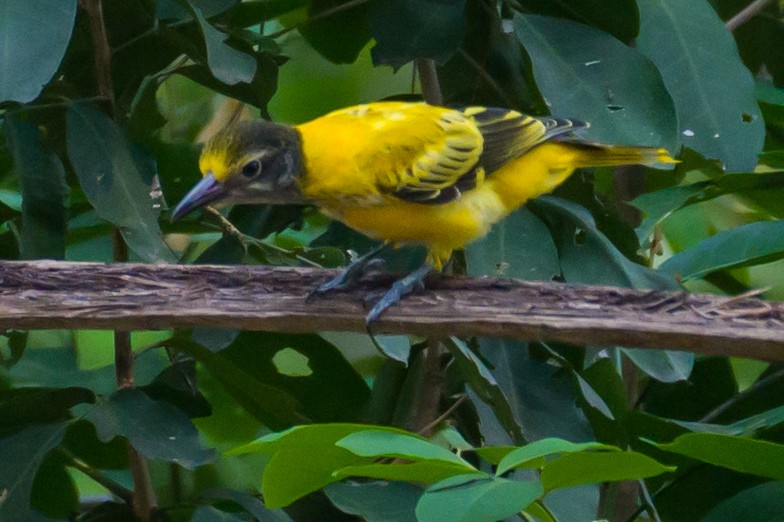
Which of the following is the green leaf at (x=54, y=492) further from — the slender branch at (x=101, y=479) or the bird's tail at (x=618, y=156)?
the bird's tail at (x=618, y=156)

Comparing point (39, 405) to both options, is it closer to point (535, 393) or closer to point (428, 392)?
point (428, 392)

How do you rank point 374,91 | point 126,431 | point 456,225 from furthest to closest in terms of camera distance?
1. point 374,91
2. point 456,225
3. point 126,431

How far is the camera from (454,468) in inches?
30.9

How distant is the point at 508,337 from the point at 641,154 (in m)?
0.60

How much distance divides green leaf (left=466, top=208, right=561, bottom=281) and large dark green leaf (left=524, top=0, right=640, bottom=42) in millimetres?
311

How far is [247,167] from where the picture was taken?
5.26ft

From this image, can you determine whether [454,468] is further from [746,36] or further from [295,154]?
[746,36]

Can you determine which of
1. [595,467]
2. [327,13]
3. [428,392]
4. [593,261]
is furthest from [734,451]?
[327,13]

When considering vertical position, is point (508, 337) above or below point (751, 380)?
above

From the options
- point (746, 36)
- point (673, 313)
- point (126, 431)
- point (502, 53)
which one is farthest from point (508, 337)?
point (746, 36)

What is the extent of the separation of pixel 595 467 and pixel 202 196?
0.93 metres

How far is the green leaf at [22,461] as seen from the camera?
4.78ft

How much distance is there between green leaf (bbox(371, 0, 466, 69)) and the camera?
1.66 m

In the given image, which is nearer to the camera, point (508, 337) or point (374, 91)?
point (508, 337)
